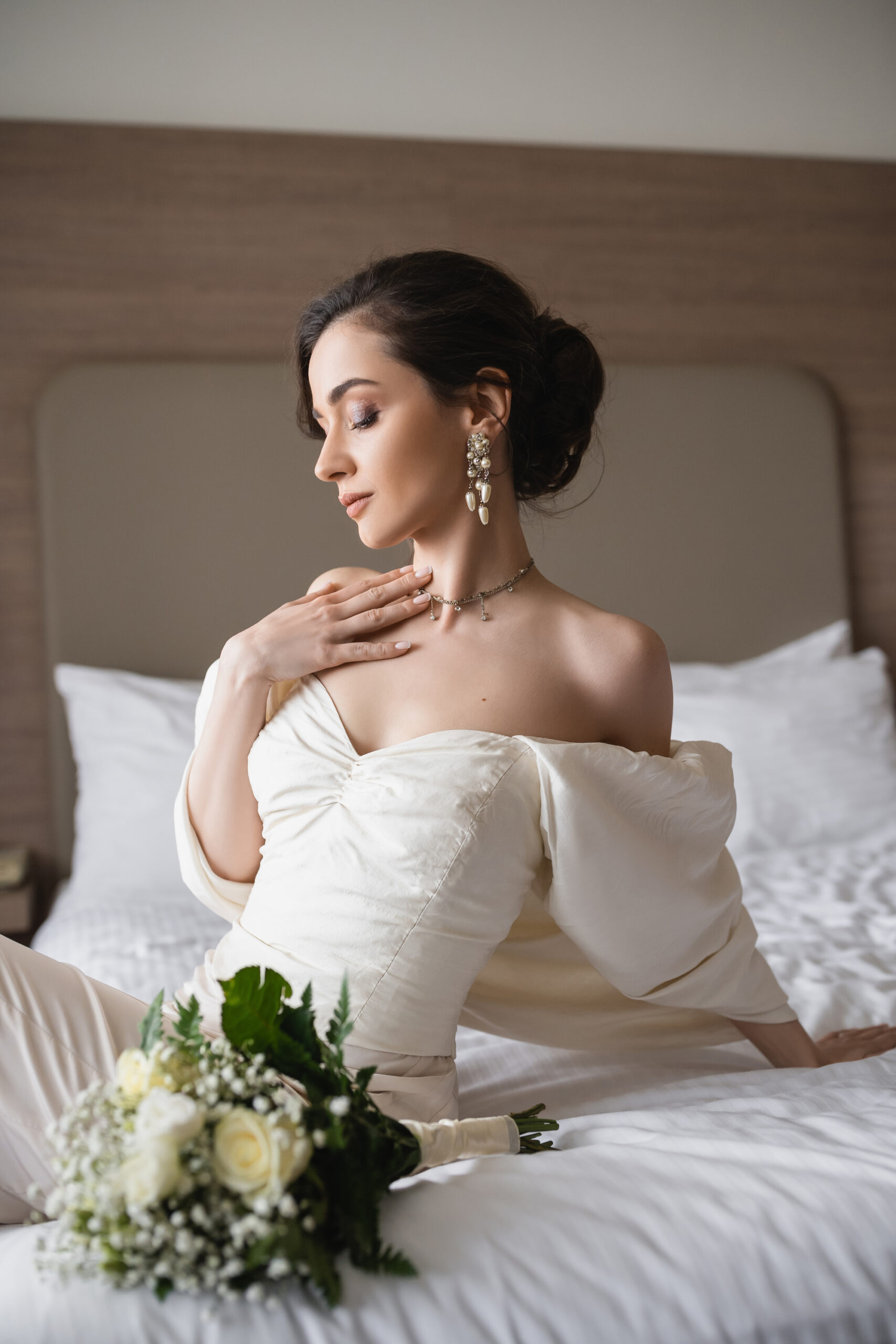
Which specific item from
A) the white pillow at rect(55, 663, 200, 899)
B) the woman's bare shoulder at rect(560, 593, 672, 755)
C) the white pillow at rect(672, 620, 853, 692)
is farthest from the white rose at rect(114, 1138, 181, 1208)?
the white pillow at rect(672, 620, 853, 692)

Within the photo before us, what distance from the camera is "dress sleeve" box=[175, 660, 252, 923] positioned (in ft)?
4.75

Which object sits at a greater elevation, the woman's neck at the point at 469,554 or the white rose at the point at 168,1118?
the woman's neck at the point at 469,554

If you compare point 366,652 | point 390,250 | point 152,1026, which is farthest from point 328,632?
point 390,250

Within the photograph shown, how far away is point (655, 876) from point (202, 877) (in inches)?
24.3

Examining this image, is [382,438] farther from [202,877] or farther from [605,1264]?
[605,1264]

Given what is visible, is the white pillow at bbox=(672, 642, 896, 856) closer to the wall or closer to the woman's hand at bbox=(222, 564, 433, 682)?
the woman's hand at bbox=(222, 564, 433, 682)

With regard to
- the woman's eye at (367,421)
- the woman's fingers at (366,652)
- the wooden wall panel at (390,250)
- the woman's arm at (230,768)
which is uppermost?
the wooden wall panel at (390,250)

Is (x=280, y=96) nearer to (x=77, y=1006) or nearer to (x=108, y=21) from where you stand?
(x=108, y=21)

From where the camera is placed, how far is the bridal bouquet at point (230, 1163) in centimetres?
75

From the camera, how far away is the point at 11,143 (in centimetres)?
284

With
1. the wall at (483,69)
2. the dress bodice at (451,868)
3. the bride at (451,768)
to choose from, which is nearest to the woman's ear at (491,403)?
the bride at (451,768)

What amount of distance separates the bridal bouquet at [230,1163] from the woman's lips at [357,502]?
2.37 ft

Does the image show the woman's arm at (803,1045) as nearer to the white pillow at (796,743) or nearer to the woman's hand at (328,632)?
the woman's hand at (328,632)

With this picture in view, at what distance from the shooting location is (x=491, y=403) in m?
1.48
